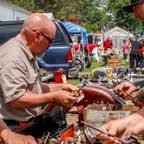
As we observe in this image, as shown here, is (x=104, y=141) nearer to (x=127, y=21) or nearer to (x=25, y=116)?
(x=25, y=116)

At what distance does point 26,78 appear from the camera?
13.9ft

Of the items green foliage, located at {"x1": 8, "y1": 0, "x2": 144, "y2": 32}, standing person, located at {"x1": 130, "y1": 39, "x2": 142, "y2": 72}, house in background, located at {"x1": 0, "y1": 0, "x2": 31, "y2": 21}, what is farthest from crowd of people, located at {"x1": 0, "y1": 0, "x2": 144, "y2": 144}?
green foliage, located at {"x1": 8, "y1": 0, "x2": 144, "y2": 32}

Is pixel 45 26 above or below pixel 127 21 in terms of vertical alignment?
above

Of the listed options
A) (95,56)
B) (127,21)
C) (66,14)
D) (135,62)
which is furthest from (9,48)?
(127,21)

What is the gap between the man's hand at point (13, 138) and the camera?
11.8 ft

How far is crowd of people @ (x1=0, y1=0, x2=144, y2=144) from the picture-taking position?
12.4 feet

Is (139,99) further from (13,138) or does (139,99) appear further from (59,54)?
(59,54)

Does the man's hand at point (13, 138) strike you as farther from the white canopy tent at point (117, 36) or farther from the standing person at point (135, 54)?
the white canopy tent at point (117, 36)

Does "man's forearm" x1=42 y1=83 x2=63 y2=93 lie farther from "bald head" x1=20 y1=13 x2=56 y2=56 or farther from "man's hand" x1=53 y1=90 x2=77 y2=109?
"man's hand" x1=53 y1=90 x2=77 y2=109

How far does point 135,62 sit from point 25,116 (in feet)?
78.2

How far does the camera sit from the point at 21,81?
4117mm

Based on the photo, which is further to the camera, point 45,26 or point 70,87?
point 45,26

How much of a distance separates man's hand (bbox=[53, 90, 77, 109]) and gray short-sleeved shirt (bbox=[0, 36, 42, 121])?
24cm

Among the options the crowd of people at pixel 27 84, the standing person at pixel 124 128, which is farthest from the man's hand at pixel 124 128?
the crowd of people at pixel 27 84
